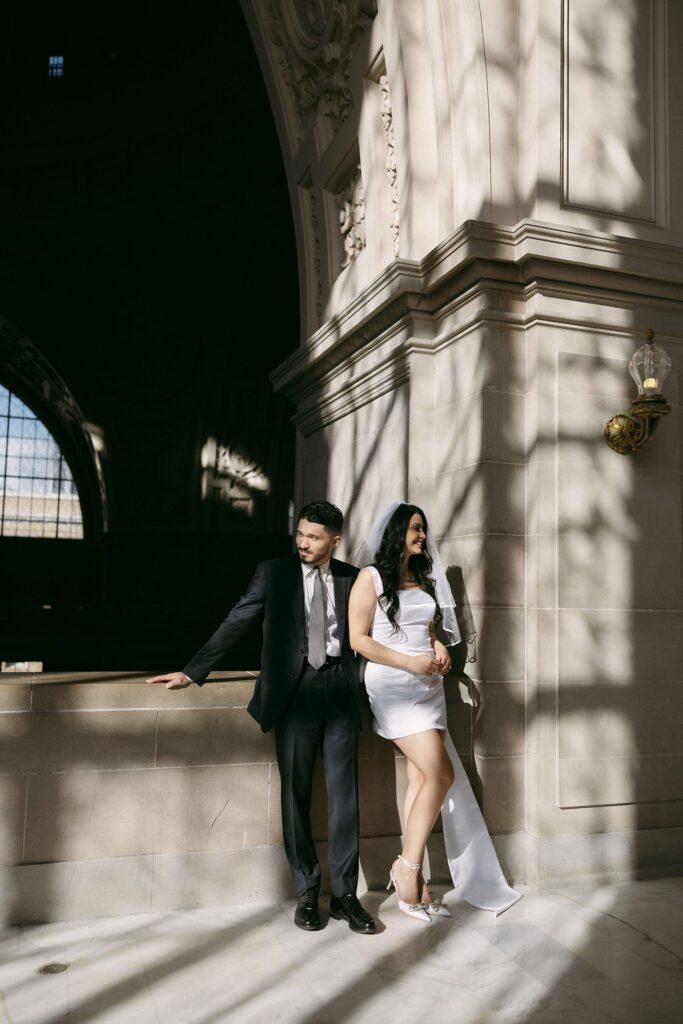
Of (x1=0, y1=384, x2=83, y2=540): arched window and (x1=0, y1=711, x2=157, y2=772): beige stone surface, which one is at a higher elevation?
(x1=0, y1=384, x2=83, y2=540): arched window

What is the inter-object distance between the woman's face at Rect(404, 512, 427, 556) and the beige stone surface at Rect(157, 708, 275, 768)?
1.30 metres

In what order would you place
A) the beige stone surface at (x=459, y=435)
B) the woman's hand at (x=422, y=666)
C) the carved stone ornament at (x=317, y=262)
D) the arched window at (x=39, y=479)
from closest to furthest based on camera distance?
the woman's hand at (x=422, y=666), the beige stone surface at (x=459, y=435), the carved stone ornament at (x=317, y=262), the arched window at (x=39, y=479)

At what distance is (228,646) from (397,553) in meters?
1.02

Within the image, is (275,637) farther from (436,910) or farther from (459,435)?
(459,435)

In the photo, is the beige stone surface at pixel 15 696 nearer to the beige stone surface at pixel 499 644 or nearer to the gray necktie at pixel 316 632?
the gray necktie at pixel 316 632

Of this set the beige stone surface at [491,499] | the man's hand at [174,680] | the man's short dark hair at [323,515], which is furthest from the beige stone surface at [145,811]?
the beige stone surface at [491,499]

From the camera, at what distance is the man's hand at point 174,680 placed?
475 centimetres

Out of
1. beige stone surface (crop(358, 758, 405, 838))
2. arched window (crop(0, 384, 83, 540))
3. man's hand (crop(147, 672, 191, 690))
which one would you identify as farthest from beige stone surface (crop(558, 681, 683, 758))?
arched window (crop(0, 384, 83, 540))

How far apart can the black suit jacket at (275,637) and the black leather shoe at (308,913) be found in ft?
2.81

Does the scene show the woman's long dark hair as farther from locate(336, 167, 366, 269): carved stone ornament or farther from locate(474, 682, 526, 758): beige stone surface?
locate(336, 167, 366, 269): carved stone ornament

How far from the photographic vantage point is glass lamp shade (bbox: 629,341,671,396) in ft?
18.0

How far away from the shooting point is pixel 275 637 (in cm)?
474

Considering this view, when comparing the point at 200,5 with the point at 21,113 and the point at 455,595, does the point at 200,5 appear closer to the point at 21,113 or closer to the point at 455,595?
the point at 21,113

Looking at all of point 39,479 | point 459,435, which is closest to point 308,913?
point 459,435
